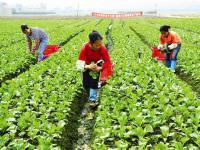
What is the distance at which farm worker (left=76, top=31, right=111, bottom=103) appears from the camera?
26.7ft

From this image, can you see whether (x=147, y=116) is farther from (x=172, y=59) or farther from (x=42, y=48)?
(x=42, y=48)

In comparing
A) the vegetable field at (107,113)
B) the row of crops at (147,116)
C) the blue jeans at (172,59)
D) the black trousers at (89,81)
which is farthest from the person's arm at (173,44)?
the black trousers at (89,81)

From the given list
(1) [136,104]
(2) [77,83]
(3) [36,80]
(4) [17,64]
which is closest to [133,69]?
(2) [77,83]

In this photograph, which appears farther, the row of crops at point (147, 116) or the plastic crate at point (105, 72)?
the plastic crate at point (105, 72)

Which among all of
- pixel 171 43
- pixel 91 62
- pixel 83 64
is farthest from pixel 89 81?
pixel 171 43

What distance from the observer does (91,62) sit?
8.46 m

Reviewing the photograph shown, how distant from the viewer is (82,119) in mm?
8266

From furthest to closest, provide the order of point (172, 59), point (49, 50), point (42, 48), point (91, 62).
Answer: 1. point (49, 50)
2. point (42, 48)
3. point (172, 59)
4. point (91, 62)

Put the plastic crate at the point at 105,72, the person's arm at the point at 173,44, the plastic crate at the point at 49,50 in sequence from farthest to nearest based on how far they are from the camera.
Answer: the plastic crate at the point at 49,50 → the person's arm at the point at 173,44 → the plastic crate at the point at 105,72

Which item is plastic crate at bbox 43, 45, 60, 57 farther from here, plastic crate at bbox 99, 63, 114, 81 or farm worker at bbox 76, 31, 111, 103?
plastic crate at bbox 99, 63, 114, 81

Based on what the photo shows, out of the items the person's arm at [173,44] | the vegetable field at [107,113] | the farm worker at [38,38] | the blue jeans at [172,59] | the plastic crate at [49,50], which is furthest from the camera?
the plastic crate at [49,50]

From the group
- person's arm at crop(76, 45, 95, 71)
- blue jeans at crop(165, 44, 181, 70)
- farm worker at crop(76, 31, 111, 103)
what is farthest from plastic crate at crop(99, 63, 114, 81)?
blue jeans at crop(165, 44, 181, 70)

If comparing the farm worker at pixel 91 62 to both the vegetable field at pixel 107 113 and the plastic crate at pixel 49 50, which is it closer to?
the vegetable field at pixel 107 113

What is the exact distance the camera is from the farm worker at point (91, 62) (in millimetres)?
8141
